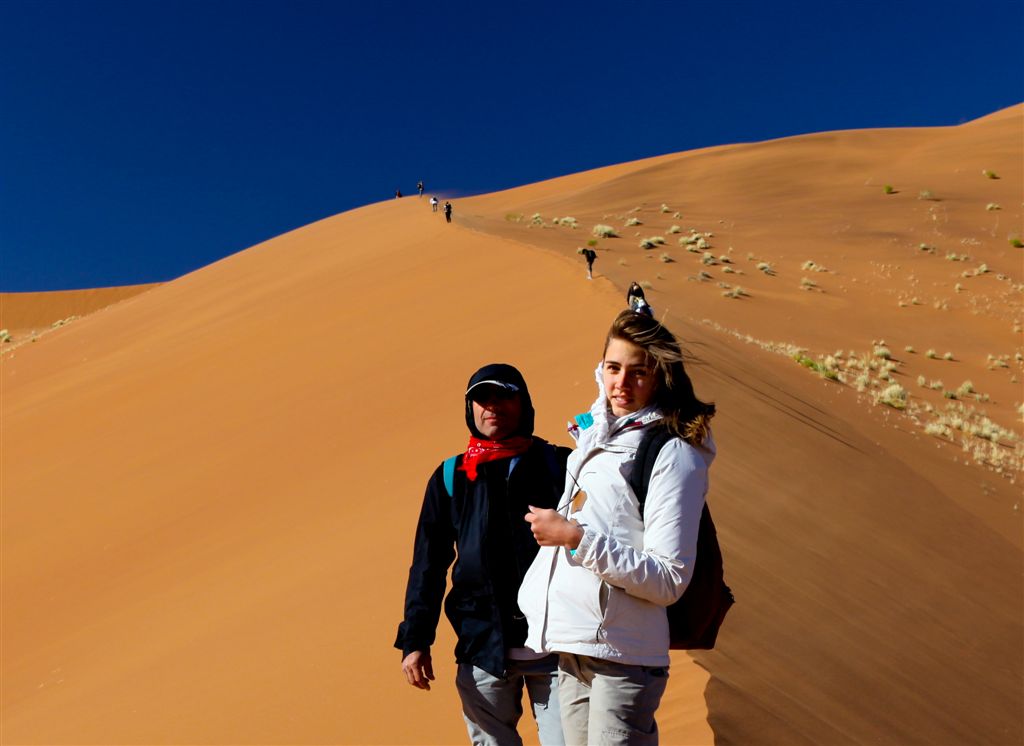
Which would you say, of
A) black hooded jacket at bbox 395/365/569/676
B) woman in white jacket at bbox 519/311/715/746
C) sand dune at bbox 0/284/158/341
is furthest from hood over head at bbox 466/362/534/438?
sand dune at bbox 0/284/158/341

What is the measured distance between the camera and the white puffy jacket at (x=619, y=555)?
6.95ft

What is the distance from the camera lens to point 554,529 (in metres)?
2.18

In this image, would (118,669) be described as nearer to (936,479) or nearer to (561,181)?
(936,479)

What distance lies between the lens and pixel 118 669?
598cm

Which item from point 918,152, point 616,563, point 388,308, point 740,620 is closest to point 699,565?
point 616,563

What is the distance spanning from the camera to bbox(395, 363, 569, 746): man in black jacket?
2758 millimetres

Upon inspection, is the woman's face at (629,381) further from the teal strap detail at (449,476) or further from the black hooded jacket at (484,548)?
the teal strap detail at (449,476)

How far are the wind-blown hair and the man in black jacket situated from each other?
0.61 meters

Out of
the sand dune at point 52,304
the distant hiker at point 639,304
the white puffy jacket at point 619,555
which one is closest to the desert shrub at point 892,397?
the distant hiker at point 639,304

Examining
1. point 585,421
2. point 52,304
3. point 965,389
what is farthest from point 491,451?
point 52,304

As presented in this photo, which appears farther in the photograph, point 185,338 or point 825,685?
point 185,338

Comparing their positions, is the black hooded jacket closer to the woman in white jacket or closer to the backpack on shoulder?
the woman in white jacket

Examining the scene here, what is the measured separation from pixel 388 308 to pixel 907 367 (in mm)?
10214

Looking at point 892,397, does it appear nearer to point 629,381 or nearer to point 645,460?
point 629,381
